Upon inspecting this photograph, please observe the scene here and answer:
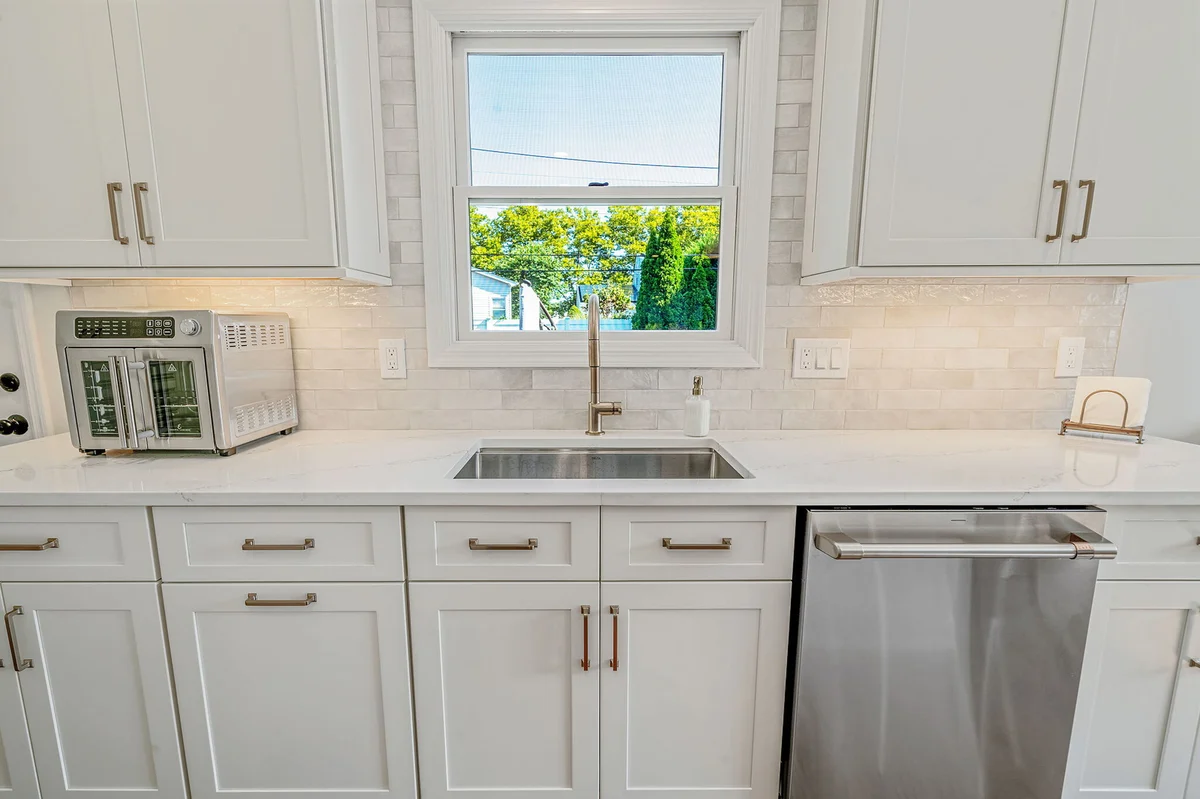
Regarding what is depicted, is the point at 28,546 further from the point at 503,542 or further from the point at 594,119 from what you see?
the point at 594,119

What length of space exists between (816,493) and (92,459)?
1.84m

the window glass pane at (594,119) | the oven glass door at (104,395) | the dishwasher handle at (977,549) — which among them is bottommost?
the dishwasher handle at (977,549)

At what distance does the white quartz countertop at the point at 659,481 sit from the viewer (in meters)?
1.11

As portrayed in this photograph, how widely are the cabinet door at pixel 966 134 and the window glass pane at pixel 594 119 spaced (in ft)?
1.77

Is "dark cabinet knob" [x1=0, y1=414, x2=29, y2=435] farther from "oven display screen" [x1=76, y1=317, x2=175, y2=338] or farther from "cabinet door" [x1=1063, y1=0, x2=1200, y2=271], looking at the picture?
"cabinet door" [x1=1063, y1=0, x2=1200, y2=271]

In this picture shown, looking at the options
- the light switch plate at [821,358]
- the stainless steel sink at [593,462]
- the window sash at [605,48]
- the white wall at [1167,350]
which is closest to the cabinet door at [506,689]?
the stainless steel sink at [593,462]

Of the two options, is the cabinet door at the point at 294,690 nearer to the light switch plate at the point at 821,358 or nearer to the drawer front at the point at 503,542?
the drawer front at the point at 503,542

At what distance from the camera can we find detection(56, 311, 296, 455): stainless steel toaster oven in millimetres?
1304

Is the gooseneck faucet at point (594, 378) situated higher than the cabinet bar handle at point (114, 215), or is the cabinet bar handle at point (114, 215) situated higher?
the cabinet bar handle at point (114, 215)

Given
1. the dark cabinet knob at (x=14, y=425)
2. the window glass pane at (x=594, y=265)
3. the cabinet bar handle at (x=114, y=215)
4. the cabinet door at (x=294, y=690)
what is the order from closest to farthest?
the cabinet door at (x=294, y=690)
the cabinet bar handle at (x=114, y=215)
the dark cabinet knob at (x=14, y=425)
the window glass pane at (x=594, y=265)

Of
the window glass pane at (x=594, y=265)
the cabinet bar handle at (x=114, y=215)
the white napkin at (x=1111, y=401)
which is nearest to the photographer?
the cabinet bar handle at (x=114, y=215)

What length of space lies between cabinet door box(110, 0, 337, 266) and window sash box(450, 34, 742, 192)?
47cm

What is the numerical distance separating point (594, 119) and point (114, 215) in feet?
4.40

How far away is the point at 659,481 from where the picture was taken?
1.17m
